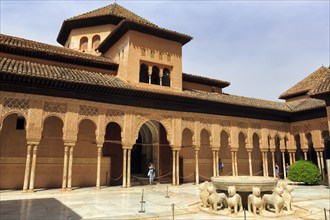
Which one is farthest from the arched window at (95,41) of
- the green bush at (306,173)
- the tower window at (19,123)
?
the green bush at (306,173)

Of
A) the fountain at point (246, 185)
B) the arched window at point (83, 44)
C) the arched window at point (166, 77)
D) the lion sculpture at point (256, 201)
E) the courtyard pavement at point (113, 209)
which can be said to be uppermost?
the arched window at point (83, 44)

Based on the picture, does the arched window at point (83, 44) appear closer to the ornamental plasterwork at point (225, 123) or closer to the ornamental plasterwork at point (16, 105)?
the ornamental plasterwork at point (16, 105)

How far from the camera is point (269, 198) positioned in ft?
24.8

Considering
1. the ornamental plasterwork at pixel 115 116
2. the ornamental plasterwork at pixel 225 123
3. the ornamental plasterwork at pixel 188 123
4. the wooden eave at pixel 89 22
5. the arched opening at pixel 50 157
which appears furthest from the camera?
the wooden eave at pixel 89 22

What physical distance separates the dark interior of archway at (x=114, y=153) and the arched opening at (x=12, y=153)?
419 centimetres

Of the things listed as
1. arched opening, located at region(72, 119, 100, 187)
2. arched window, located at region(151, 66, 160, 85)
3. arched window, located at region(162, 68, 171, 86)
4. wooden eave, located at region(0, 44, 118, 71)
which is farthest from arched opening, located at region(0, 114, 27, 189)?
arched window, located at region(162, 68, 171, 86)

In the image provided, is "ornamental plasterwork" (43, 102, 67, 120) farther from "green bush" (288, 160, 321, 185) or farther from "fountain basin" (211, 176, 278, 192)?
"green bush" (288, 160, 321, 185)

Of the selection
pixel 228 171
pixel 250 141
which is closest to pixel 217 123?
pixel 250 141

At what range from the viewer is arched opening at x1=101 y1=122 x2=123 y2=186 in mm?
14945

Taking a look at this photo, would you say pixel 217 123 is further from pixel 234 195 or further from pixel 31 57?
pixel 31 57

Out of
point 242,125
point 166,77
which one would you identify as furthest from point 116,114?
point 242,125

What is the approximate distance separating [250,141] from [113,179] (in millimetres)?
9861

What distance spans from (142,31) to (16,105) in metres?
8.09

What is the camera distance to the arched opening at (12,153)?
41.3ft
